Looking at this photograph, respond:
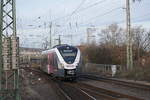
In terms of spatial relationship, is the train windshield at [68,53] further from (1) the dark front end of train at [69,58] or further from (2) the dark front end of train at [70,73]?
(2) the dark front end of train at [70,73]

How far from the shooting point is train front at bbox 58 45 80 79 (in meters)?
32.0

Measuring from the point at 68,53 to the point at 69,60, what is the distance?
0.92 metres

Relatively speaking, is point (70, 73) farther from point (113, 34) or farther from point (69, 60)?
point (113, 34)

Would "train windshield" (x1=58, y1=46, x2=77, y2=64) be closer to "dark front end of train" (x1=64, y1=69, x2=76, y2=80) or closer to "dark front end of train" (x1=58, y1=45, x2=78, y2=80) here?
"dark front end of train" (x1=58, y1=45, x2=78, y2=80)

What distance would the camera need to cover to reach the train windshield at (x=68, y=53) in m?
32.4

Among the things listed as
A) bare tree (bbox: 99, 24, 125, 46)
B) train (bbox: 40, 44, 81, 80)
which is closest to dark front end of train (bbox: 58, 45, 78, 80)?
train (bbox: 40, 44, 81, 80)

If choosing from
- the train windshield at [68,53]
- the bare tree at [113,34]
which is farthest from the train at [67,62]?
the bare tree at [113,34]

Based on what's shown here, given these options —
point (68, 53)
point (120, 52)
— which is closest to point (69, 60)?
point (68, 53)

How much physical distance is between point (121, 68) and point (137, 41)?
1487 inches

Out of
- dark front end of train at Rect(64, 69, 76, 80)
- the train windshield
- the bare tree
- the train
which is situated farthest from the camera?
the bare tree

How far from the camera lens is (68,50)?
33.2 m

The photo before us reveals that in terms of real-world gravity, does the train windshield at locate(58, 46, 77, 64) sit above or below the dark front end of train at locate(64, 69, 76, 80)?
above

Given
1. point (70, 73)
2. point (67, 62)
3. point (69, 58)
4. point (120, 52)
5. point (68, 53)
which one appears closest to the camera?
point (70, 73)

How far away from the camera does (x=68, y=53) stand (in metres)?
33.0
